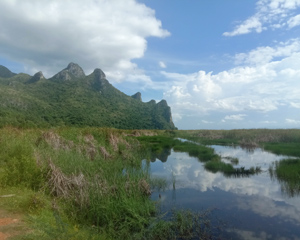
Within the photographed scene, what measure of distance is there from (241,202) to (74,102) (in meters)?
107

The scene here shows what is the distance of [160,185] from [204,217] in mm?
4113

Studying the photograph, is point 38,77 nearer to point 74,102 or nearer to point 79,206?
point 74,102

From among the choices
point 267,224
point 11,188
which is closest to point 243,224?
point 267,224

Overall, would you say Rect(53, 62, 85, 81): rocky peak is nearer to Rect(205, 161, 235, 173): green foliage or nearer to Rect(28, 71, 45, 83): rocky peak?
Rect(28, 71, 45, 83): rocky peak

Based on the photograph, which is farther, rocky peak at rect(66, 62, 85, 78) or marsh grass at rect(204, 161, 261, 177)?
rocky peak at rect(66, 62, 85, 78)

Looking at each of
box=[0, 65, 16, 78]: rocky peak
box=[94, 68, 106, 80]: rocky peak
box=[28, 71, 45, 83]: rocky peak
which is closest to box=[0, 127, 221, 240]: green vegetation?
box=[28, 71, 45, 83]: rocky peak

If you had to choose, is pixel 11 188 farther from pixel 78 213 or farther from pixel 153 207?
pixel 153 207

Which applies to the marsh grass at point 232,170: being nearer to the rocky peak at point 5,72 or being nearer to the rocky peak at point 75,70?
Answer: the rocky peak at point 75,70

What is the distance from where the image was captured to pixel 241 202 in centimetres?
998

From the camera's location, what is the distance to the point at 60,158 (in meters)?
11.2

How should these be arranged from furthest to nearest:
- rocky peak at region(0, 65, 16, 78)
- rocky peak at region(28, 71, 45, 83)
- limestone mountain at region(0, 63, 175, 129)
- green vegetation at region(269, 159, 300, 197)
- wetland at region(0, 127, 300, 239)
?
rocky peak at region(0, 65, 16, 78) < rocky peak at region(28, 71, 45, 83) < limestone mountain at region(0, 63, 175, 129) < green vegetation at region(269, 159, 300, 197) < wetland at region(0, 127, 300, 239)

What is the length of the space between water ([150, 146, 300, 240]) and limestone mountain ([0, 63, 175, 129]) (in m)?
56.1

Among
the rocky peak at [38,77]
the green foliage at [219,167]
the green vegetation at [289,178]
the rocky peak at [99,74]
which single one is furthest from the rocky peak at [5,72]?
the green vegetation at [289,178]

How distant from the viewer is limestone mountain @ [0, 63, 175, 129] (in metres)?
76.2
